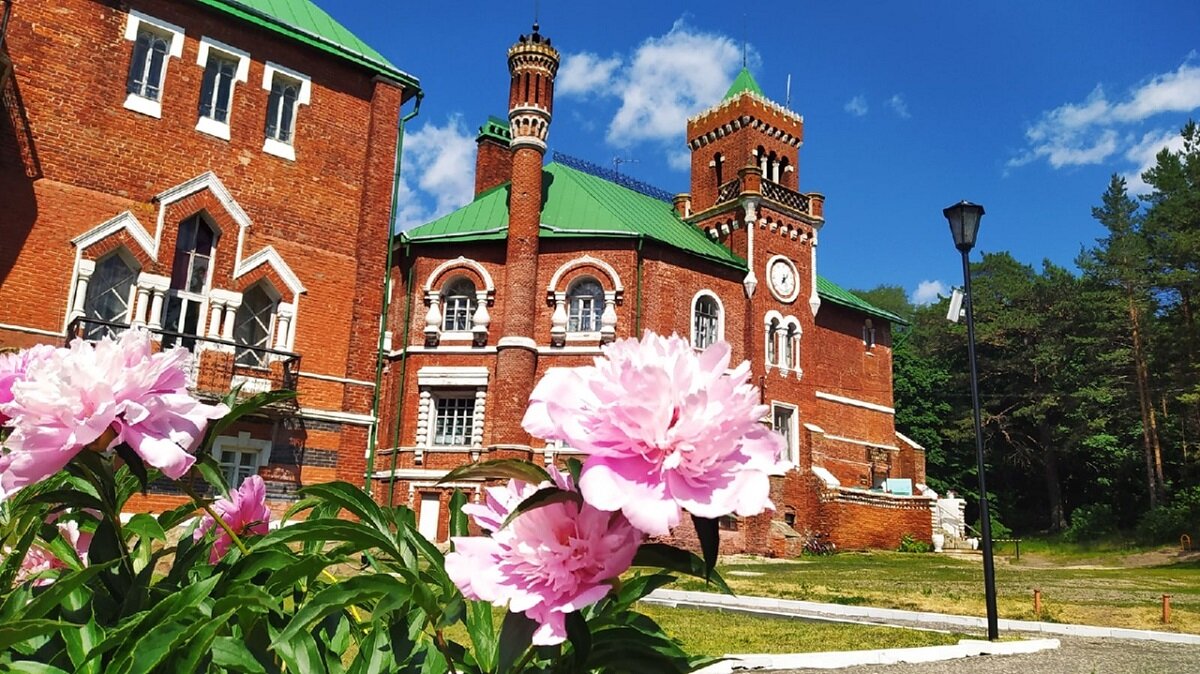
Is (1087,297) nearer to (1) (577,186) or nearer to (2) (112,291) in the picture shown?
(1) (577,186)

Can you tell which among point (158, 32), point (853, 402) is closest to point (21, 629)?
point (158, 32)

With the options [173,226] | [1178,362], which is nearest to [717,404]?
[173,226]

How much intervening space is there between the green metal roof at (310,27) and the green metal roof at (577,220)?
626 centimetres

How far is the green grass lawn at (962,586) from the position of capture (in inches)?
486

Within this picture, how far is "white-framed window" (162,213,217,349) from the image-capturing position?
16.1m

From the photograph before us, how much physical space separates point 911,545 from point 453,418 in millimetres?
15956

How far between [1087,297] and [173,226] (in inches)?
1667

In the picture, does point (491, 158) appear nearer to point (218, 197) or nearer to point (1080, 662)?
point (218, 197)

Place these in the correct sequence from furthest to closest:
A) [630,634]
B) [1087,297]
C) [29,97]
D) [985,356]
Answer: [985,356] → [1087,297] → [29,97] → [630,634]

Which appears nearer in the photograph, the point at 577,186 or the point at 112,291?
the point at 112,291

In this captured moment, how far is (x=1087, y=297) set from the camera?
140ft

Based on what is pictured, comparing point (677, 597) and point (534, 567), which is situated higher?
point (534, 567)

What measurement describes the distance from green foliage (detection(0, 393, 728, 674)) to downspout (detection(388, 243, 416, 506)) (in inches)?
824

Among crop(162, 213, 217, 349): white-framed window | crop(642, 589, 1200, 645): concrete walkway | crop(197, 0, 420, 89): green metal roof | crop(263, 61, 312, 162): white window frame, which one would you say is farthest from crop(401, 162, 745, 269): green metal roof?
crop(642, 589, 1200, 645): concrete walkway
